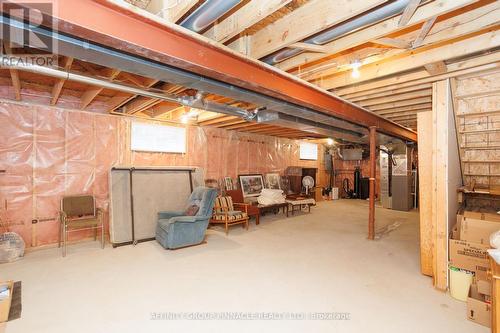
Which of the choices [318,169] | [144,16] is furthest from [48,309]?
[318,169]

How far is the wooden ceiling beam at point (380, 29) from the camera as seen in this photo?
1704 millimetres

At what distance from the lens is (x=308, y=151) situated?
960 centimetres

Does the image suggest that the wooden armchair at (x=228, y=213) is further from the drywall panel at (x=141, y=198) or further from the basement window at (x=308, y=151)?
the basement window at (x=308, y=151)

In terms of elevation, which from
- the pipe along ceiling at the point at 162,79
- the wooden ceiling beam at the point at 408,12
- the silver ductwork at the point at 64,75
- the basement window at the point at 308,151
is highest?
the wooden ceiling beam at the point at 408,12

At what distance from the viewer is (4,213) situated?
3.73 meters

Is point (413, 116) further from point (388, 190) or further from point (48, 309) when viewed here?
point (48, 309)

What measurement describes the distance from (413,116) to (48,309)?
644cm

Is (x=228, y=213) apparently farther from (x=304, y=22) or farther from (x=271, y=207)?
(x=304, y=22)

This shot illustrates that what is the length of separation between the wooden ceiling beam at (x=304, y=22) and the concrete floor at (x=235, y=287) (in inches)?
96.0

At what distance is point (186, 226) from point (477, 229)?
12.5ft

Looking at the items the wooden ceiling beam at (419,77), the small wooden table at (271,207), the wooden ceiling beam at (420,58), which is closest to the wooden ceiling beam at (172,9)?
the wooden ceiling beam at (420,58)

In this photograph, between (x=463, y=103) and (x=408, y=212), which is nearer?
(x=463, y=103)

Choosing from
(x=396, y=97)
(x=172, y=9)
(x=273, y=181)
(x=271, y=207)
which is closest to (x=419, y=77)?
(x=396, y=97)

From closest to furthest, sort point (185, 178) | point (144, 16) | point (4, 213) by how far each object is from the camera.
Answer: point (144, 16), point (4, 213), point (185, 178)
